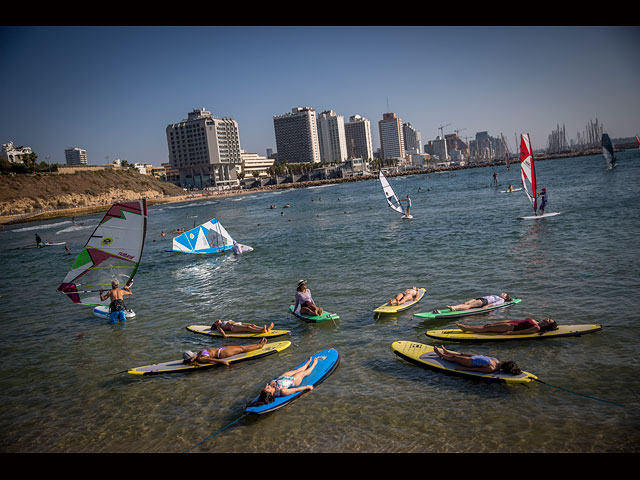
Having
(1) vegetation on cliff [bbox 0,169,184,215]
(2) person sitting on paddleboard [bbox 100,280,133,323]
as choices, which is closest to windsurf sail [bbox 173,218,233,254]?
(2) person sitting on paddleboard [bbox 100,280,133,323]

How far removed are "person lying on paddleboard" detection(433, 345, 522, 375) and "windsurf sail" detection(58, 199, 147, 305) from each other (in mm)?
9318

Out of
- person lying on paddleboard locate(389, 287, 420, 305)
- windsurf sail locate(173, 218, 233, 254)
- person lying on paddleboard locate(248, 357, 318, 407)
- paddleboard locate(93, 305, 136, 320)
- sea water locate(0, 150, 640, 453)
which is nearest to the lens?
sea water locate(0, 150, 640, 453)

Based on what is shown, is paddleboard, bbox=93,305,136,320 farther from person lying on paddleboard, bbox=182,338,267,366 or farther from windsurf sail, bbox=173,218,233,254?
windsurf sail, bbox=173,218,233,254

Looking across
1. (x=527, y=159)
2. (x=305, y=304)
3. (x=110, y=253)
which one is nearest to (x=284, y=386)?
(x=305, y=304)

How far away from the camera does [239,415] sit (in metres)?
8.35

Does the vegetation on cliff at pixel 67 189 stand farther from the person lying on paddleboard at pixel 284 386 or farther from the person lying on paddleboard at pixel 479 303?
the person lying on paddleboard at pixel 479 303

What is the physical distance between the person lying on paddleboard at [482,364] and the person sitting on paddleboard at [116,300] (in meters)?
11.4

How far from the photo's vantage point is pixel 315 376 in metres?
9.27

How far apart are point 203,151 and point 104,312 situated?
16475 cm

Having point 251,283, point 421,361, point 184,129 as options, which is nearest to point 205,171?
point 184,129

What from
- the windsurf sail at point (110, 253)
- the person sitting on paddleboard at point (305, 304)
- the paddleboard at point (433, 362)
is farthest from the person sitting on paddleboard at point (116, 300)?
the paddleboard at point (433, 362)

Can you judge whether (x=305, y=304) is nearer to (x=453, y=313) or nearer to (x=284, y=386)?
(x=453, y=313)

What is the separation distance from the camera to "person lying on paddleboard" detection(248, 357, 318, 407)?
823 cm

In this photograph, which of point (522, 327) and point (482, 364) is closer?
point (482, 364)
